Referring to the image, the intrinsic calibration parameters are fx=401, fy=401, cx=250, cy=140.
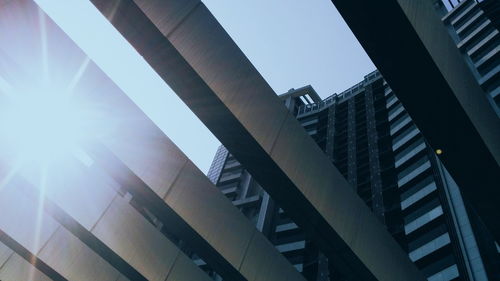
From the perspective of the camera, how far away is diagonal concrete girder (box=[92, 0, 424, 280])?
16.5 feet

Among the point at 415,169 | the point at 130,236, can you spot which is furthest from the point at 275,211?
the point at 130,236

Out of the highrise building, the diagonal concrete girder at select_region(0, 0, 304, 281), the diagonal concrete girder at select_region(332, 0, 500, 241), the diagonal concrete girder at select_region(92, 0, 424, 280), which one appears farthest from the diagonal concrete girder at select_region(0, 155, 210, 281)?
the highrise building

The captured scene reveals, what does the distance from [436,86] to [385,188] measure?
1729 inches

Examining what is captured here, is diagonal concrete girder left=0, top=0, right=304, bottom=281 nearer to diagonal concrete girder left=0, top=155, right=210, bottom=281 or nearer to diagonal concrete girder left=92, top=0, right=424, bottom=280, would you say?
diagonal concrete girder left=0, top=155, right=210, bottom=281

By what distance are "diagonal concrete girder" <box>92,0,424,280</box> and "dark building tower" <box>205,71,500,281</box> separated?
26.6 metres

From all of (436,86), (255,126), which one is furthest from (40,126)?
(436,86)

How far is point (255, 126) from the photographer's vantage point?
233 inches

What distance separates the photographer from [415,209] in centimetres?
3878

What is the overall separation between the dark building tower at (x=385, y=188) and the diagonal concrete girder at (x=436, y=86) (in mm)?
27446

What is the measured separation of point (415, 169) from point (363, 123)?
21621 mm

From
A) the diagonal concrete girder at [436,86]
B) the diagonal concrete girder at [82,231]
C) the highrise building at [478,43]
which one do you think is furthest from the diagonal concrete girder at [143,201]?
the highrise building at [478,43]

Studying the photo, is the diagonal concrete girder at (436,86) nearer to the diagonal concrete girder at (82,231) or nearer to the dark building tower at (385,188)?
the diagonal concrete girder at (82,231)

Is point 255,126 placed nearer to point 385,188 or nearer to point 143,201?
point 143,201

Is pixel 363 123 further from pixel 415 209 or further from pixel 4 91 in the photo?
pixel 4 91
